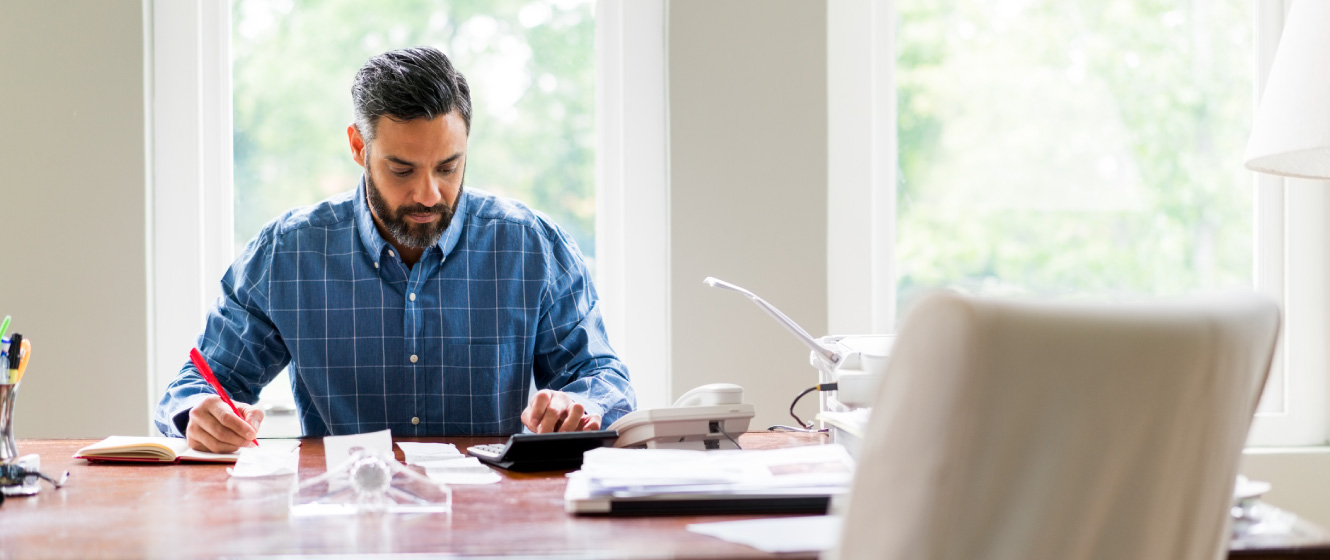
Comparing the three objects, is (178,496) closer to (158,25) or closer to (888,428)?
(888,428)

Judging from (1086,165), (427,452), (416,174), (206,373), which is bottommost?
(427,452)

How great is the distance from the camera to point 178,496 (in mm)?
1220

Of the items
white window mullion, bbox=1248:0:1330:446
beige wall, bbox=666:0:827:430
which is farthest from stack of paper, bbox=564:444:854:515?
white window mullion, bbox=1248:0:1330:446

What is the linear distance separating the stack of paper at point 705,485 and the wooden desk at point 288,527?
0.07 feet

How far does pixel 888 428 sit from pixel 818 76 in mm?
1969

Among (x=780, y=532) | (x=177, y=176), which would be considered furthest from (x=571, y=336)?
(x=177, y=176)

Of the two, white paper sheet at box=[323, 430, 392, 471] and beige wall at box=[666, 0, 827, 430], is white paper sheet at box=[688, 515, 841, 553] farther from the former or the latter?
beige wall at box=[666, 0, 827, 430]

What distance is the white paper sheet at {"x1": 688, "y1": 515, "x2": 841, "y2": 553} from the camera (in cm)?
95

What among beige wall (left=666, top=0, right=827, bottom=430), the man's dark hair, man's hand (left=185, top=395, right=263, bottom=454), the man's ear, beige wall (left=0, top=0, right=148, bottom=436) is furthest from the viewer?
beige wall (left=666, top=0, right=827, bottom=430)

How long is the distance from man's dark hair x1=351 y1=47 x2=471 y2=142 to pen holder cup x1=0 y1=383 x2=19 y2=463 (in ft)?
2.79

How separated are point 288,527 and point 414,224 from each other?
100cm

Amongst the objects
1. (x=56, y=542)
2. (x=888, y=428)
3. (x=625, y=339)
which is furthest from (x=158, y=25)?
(x=888, y=428)

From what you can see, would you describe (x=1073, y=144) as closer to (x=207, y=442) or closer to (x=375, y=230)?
(x=375, y=230)

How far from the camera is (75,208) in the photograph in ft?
7.99
